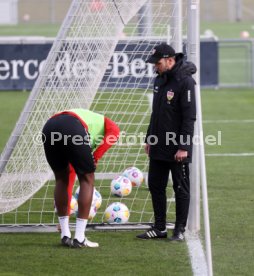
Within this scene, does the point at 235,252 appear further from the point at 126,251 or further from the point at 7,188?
the point at 7,188

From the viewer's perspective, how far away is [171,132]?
31.0ft

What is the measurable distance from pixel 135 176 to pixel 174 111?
3138 millimetres

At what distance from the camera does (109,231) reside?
10.2m

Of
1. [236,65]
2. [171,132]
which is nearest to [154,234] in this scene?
[171,132]

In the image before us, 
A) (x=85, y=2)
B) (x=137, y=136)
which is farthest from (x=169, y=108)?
(x=137, y=136)

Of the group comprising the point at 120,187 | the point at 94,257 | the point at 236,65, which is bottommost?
the point at 94,257

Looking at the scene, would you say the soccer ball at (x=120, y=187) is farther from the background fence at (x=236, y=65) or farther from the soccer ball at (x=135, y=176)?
the background fence at (x=236, y=65)

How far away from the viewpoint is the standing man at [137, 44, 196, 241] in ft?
Answer: 30.6

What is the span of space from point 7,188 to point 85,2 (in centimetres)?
217

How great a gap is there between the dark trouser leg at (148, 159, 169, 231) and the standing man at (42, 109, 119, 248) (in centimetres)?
61

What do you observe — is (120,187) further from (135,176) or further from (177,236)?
(177,236)

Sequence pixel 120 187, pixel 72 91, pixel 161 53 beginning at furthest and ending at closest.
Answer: pixel 120 187
pixel 72 91
pixel 161 53

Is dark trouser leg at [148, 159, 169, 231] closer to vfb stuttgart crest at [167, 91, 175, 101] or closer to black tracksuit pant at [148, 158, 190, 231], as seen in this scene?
black tracksuit pant at [148, 158, 190, 231]

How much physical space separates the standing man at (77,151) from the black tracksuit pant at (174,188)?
0.64 m
